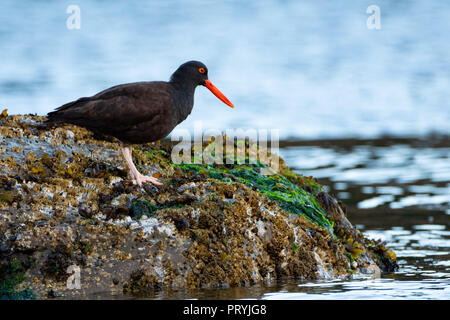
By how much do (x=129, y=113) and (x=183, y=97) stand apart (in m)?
0.87

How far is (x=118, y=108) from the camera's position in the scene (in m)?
7.29

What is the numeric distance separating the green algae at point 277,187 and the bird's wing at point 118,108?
813mm

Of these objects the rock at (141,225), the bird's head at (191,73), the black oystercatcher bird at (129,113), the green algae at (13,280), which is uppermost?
the bird's head at (191,73)

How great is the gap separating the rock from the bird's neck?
0.67 m

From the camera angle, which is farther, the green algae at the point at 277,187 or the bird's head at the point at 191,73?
the bird's head at the point at 191,73

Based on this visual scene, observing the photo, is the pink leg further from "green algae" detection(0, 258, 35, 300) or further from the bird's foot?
"green algae" detection(0, 258, 35, 300)

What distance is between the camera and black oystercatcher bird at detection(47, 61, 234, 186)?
7.18 meters

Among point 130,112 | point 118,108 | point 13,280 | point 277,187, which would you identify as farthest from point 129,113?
point 13,280

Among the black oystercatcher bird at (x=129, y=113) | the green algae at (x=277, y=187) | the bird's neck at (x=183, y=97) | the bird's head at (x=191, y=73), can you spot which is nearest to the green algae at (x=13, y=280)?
the black oystercatcher bird at (x=129, y=113)

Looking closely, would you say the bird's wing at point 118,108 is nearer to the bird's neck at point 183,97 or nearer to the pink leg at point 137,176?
the bird's neck at point 183,97

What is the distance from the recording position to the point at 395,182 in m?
14.2

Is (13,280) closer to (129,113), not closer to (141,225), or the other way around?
(141,225)

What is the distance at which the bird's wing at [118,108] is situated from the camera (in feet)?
23.6
